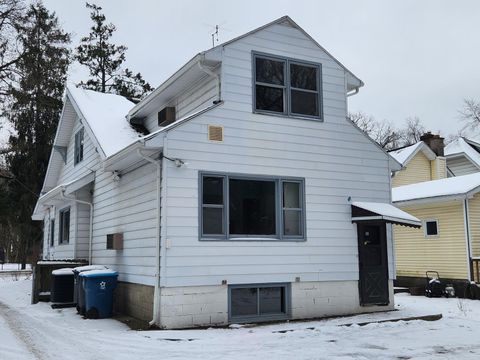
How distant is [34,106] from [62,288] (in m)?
15.3

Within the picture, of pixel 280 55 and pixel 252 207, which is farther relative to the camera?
pixel 280 55

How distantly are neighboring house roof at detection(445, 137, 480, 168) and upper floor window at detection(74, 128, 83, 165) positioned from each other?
78.3ft

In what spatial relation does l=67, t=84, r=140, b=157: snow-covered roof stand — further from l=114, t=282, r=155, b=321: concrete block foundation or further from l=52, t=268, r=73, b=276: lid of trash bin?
l=52, t=268, r=73, b=276: lid of trash bin

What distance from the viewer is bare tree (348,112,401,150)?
4984 centimetres

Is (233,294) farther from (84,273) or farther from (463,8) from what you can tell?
(463,8)

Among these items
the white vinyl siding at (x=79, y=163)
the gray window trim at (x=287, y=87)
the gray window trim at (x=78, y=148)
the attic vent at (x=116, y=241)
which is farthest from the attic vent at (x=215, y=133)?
the gray window trim at (x=78, y=148)

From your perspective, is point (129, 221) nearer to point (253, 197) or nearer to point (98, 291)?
point (98, 291)

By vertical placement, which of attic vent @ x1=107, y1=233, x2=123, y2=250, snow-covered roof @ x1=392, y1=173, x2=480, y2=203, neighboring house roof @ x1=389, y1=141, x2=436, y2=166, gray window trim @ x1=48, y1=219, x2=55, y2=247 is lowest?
attic vent @ x1=107, y1=233, x2=123, y2=250

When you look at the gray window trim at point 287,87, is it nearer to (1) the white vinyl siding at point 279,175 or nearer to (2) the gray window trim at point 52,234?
(1) the white vinyl siding at point 279,175

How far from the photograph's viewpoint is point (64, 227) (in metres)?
16.7

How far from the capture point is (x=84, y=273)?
1102 cm

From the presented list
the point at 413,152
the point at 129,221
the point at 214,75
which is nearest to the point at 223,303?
the point at 129,221

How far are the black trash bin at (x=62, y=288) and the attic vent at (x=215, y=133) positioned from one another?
5.64m

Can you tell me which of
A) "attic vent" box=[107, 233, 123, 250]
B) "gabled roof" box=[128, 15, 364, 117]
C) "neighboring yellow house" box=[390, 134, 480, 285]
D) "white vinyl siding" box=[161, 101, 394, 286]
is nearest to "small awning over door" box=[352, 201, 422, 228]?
"white vinyl siding" box=[161, 101, 394, 286]
